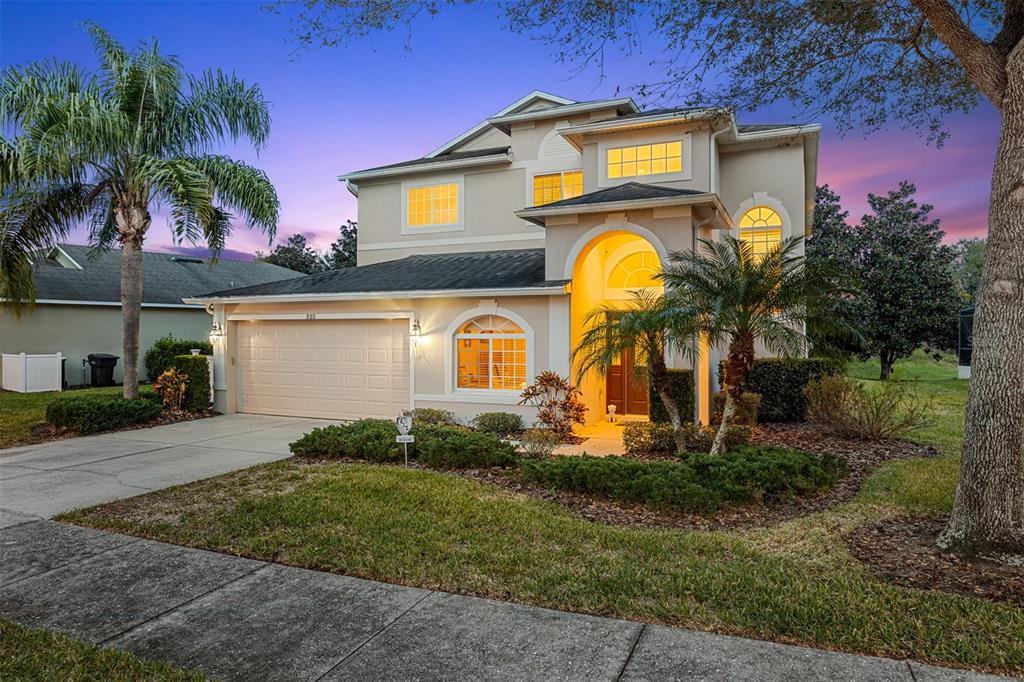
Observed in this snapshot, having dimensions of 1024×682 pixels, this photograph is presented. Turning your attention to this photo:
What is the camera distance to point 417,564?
4828mm

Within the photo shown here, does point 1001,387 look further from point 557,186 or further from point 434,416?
point 557,186

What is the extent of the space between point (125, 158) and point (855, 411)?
15.5 meters

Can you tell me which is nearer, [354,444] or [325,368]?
[354,444]

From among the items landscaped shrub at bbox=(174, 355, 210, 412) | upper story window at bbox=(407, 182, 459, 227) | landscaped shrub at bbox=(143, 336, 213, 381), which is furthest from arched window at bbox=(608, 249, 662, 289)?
landscaped shrub at bbox=(143, 336, 213, 381)

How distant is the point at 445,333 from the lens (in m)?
12.5

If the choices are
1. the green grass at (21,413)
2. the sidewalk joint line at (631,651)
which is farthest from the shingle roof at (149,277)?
the sidewalk joint line at (631,651)

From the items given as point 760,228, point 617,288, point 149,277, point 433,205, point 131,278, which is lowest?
point 617,288

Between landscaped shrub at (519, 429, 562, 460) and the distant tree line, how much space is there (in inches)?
1114

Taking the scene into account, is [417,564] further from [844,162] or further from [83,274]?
[83,274]

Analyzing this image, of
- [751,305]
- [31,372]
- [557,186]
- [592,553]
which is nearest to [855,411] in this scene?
[751,305]

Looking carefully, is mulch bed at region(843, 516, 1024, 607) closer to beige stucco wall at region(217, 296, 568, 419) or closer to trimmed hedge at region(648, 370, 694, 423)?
trimmed hedge at region(648, 370, 694, 423)

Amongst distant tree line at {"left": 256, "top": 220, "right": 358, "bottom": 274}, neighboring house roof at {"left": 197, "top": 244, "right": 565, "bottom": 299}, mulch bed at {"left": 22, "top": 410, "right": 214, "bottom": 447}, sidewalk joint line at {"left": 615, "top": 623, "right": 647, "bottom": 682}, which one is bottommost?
sidewalk joint line at {"left": 615, "top": 623, "right": 647, "bottom": 682}

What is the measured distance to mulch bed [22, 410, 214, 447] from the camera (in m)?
11.5

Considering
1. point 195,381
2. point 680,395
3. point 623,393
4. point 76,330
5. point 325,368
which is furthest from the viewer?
point 76,330
